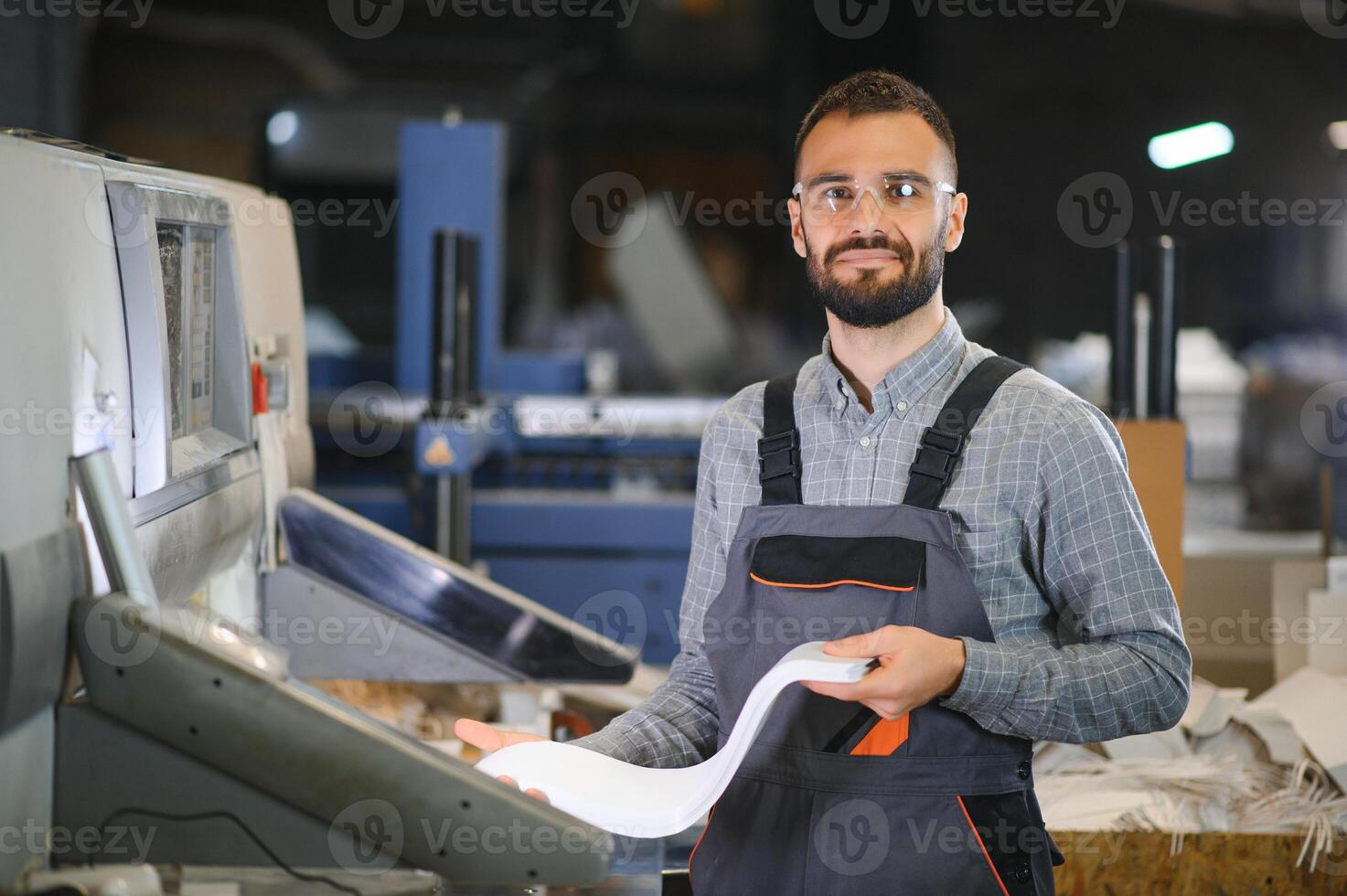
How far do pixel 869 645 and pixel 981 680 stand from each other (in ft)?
0.46

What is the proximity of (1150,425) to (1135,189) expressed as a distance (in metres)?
6.92

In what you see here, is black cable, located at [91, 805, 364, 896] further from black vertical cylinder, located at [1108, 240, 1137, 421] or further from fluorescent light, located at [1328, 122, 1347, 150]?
fluorescent light, located at [1328, 122, 1347, 150]

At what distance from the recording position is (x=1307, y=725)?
7.38 ft

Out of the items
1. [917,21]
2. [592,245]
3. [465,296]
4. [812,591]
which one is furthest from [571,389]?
[917,21]

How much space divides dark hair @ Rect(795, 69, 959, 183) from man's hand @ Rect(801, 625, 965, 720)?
0.58m

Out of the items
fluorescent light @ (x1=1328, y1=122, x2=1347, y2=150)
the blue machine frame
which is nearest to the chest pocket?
the blue machine frame

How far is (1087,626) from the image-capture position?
1.41 meters

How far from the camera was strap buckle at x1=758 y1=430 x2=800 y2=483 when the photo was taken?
5.01 feet

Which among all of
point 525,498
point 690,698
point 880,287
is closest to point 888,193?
point 880,287

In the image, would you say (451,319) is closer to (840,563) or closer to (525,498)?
(525,498)

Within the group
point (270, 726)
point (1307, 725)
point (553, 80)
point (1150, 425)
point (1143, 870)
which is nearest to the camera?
point (270, 726)

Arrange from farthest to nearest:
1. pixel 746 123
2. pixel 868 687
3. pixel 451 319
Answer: pixel 746 123
pixel 451 319
pixel 868 687

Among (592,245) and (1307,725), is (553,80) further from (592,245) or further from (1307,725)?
(1307,725)

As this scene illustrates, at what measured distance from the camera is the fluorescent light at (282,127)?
7.74 meters
